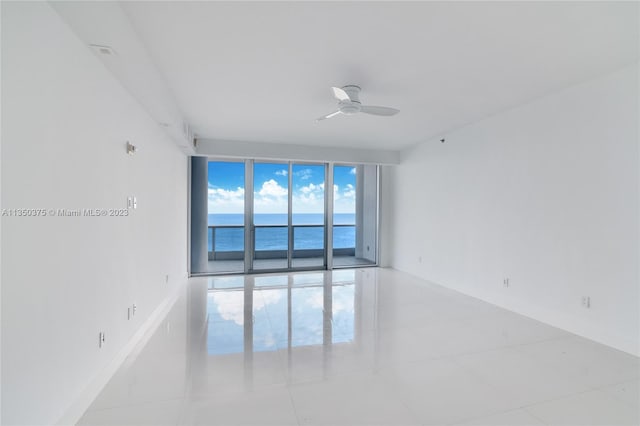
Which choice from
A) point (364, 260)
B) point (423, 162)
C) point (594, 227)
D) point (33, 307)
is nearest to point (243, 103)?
point (33, 307)

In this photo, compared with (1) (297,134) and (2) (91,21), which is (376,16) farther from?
(1) (297,134)

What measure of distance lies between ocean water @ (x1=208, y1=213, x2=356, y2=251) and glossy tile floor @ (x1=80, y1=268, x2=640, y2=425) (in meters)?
2.99

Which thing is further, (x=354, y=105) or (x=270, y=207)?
(x=270, y=207)

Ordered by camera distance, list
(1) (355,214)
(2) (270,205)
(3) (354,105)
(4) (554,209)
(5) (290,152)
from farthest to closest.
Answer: (1) (355,214)
(2) (270,205)
(5) (290,152)
(4) (554,209)
(3) (354,105)

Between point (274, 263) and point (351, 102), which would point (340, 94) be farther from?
point (274, 263)

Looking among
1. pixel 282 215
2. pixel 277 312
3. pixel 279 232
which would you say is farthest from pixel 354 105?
pixel 279 232

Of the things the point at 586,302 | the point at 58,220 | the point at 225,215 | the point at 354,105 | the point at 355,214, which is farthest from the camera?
the point at 355,214

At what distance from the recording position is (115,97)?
2498 mm

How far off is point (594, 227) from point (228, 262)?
21.5 ft

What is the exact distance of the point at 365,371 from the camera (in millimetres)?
2482

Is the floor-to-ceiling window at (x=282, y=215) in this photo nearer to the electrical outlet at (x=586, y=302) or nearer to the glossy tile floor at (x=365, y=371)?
the glossy tile floor at (x=365, y=371)

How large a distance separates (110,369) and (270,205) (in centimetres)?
458

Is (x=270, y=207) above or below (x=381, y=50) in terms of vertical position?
below

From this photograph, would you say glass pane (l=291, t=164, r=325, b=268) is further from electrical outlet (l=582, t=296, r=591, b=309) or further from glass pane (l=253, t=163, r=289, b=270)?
electrical outlet (l=582, t=296, r=591, b=309)
